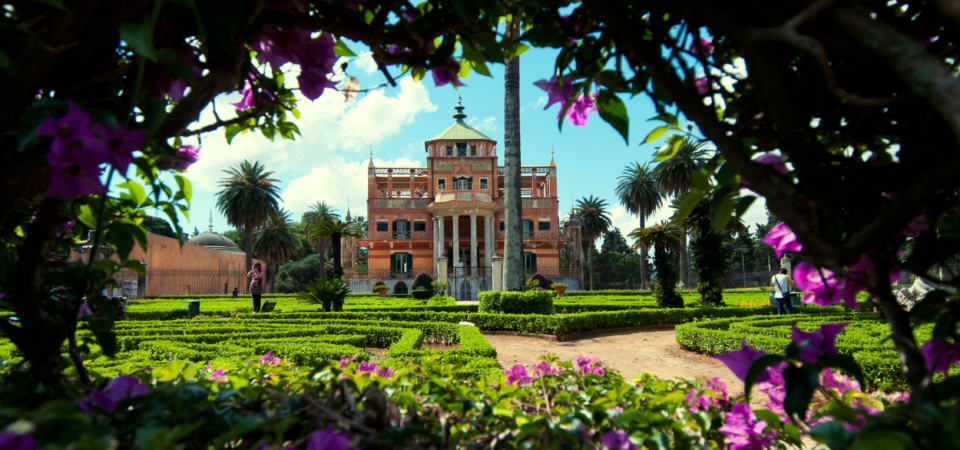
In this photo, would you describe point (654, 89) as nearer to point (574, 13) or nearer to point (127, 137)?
point (574, 13)

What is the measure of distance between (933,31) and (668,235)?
1701 cm

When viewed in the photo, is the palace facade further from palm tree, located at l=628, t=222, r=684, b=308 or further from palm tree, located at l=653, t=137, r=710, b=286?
palm tree, located at l=628, t=222, r=684, b=308

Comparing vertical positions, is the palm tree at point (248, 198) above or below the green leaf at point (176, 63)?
above

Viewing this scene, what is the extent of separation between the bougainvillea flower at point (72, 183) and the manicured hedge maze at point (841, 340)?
18.1 ft

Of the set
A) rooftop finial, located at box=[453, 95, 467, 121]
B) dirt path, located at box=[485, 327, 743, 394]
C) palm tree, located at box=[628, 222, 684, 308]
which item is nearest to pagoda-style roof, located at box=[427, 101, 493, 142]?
rooftop finial, located at box=[453, 95, 467, 121]

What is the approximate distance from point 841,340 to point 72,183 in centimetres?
836

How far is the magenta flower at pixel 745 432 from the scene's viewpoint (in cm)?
115

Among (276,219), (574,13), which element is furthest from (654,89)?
(276,219)

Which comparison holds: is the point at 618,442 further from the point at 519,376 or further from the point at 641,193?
the point at 641,193

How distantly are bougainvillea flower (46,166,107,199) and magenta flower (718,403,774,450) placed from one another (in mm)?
1349

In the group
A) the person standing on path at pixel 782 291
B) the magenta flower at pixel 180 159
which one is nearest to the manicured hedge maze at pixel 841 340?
the person standing on path at pixel 782 291

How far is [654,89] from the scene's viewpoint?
4.18ft

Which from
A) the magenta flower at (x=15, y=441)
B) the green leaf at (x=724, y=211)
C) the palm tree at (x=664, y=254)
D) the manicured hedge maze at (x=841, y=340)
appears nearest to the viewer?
the magenta flower at (x=15, y=441)

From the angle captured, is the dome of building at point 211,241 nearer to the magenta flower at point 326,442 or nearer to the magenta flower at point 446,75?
the magenta flower at point 446,75
